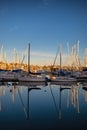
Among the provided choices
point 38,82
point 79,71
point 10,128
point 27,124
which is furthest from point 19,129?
point 79,71

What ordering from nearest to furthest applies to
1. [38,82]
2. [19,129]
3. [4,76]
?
[19,129], [38,82], [4,76]

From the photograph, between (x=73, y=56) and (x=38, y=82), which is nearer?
(x=38, y=82)

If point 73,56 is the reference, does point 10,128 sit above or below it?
below

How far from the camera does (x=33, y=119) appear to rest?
916cm

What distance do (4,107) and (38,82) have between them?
14160mm

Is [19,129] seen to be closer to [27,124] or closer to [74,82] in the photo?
[27,124]

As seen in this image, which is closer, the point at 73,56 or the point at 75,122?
the point at 75,122

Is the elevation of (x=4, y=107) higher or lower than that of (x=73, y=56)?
lower

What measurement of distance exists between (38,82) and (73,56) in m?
9.97

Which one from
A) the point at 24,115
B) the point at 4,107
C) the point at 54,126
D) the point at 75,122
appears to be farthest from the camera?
the point at 4,107

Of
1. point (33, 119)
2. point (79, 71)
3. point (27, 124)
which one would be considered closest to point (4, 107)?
point (33, 119)

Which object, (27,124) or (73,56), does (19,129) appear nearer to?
(27,124)

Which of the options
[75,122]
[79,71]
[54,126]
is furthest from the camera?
[79,71]

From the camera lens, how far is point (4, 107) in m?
12.0
